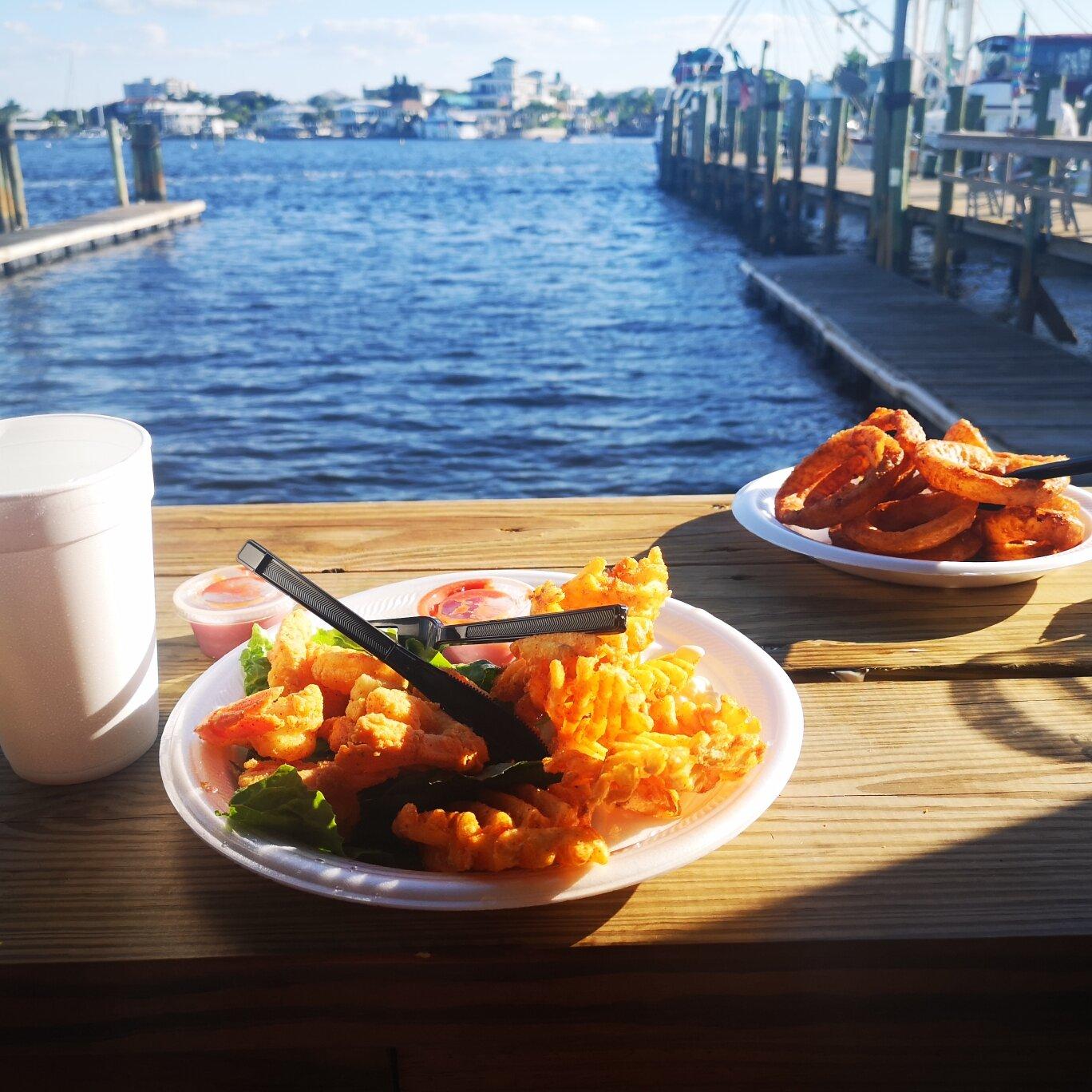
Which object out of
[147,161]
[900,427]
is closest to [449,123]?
[147,161]

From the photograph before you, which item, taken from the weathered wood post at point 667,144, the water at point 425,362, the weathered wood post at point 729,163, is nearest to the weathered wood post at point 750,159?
the water at point 425,362

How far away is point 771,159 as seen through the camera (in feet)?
85.6

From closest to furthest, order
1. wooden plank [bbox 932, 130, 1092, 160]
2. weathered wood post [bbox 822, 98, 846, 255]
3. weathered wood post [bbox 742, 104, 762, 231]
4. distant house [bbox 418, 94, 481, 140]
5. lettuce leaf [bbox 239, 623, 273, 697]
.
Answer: lettuce leaf [bbox 239, 623, 273, 697] → wooden plank [bbox 932, 130, 1092, 160] → weathered wood post [bbox 822, 98, 846, 255] → weathered wood post [bbox 742, 104, 762, 231] → distant house [bbox 418, 94, 481, 140]

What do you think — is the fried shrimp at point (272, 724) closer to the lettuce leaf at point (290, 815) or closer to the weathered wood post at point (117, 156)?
the lettuce leaf at point (290, 815)

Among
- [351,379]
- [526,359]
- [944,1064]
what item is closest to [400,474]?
[351,379]

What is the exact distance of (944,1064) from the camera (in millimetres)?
1271

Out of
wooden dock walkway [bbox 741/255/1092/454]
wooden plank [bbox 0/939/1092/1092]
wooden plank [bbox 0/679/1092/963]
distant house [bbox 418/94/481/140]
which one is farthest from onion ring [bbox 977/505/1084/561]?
distant house [bbox 418/94/481/140]

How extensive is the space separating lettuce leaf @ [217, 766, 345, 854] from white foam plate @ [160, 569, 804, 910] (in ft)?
0.05

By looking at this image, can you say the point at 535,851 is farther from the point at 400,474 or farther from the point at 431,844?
the point at 400,474

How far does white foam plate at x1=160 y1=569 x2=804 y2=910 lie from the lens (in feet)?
3.66

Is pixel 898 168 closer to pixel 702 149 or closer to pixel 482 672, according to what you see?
pixel 482 672

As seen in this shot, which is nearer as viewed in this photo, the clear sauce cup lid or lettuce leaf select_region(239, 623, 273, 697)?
lettuce leaf select_region(239, 623, 273, 697)

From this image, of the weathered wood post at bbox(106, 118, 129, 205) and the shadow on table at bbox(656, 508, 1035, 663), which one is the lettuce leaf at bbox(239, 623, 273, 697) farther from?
the weathered wood post at bbox(106, 118, 129, 205)

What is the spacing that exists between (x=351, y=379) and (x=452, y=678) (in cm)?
1604
